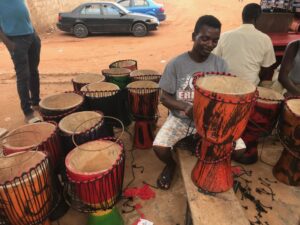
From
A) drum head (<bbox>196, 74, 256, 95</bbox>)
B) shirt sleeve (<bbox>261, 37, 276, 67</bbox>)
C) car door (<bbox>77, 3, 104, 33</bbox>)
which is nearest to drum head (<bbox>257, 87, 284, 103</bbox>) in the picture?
shirt sleeve (<bbox>261, 37, 276, 67</bbox>)

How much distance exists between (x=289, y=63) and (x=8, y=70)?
21.2ft

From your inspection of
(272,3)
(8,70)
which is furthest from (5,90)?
(272,3)

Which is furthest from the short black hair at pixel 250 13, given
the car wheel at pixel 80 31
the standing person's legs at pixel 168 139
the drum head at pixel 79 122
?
the car wheel at pixel 80 31

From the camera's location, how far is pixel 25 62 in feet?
12.5

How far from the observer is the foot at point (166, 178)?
9.25 feet

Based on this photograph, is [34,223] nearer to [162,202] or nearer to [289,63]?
[162,202]

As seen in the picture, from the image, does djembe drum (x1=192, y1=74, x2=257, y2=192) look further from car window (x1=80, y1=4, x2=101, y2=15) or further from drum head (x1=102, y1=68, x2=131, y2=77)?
car window (x1=80, y1=4, x2=101, y2=15)

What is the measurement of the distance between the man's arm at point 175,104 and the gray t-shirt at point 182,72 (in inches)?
1.8

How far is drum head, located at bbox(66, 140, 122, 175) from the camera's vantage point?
2.14m

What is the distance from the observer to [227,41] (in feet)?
10.9

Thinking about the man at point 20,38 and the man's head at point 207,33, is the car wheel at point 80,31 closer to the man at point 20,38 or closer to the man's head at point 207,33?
the man at point 20,38

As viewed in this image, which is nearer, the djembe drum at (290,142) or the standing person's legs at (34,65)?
the djembe drum at (290,142)

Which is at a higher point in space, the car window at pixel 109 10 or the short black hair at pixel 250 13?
the short black hair at pixel 250 13

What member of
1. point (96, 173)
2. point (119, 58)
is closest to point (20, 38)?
point (96, 173)
